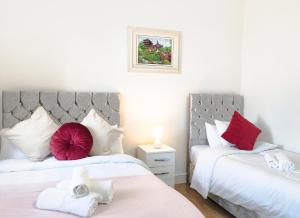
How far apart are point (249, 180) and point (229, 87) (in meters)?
1.88

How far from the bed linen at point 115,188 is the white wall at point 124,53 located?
3.43 feet

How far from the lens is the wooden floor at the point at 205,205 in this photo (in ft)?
9.71

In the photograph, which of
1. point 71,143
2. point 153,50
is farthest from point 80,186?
point 153,50

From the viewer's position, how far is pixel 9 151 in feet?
9.09

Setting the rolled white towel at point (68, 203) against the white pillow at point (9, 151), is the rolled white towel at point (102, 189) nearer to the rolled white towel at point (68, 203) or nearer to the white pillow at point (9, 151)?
the rolled white towel at point (68, 203)

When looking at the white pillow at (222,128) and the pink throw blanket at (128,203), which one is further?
the white pillow at (222,128)

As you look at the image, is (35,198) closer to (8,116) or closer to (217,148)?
(8,116)

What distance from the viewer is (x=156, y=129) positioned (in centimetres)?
351

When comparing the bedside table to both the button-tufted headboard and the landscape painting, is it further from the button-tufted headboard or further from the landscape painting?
the landscape painting

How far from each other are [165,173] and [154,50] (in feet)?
5.35

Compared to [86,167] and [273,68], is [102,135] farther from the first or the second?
[273,68]

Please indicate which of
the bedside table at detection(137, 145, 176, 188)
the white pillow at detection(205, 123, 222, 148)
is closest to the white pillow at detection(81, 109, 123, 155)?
the bedside table at detection(137, 145, 176, 188)

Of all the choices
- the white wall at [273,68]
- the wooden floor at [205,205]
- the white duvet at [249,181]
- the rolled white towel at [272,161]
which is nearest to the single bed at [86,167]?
the white duvet at [249,181]

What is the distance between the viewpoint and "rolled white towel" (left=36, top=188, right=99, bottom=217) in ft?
4.97
